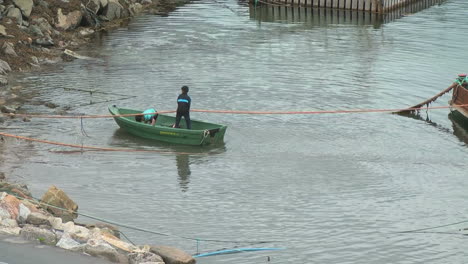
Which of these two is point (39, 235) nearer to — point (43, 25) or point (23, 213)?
point (23, 213)

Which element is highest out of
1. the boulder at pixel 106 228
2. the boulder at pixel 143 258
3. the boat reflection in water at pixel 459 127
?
the boulder at pixel 143 258

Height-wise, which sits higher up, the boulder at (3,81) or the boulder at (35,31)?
the boulder at (35,31)

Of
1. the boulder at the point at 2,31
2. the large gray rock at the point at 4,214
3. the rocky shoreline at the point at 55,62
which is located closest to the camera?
the rocky shoreline at the point at 55,62

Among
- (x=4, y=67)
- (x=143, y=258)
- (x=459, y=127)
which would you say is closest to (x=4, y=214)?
(x=143, y=258)

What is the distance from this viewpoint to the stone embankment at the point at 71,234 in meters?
20.5

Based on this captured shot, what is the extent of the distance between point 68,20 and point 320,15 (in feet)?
69.9

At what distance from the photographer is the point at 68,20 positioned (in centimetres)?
5481

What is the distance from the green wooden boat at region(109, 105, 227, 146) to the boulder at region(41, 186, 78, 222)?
336 inches

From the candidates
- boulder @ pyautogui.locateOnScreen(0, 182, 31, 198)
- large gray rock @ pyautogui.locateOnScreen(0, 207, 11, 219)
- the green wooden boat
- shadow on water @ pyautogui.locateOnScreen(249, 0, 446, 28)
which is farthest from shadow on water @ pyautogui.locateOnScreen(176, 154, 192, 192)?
shadow on water @ pyautogui.locateOnScreen(249, 0, 446, 28)

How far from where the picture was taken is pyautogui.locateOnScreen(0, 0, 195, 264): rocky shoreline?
20953 millimetres

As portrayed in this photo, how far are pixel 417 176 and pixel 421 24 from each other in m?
34.7

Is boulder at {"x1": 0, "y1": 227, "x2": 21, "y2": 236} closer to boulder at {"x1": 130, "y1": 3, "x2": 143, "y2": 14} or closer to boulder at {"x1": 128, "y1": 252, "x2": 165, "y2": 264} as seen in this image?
boulder at {"x1": 128, "y1": 252, "x2": 165, "y2": 264}

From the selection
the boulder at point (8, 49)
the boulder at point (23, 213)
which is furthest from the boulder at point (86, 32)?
the boulder at point (23, 213)

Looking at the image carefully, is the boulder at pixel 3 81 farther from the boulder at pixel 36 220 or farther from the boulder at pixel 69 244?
the boulder at pixel 69 244
